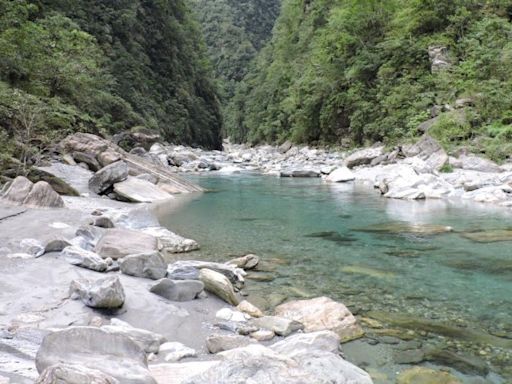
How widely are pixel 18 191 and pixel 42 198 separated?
1.54ft

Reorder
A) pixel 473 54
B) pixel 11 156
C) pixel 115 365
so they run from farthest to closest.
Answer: pixel 473 54, pixel 11 156, pixel 115 365

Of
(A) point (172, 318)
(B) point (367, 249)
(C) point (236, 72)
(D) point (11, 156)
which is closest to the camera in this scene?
(A) point (172, 318)

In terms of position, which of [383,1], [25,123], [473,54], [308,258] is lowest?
[308,258]

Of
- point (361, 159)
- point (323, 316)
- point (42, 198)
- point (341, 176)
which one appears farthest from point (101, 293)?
point (361, 159)

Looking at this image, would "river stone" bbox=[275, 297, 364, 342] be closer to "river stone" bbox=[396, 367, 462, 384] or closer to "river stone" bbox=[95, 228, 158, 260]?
"river stone" bbox=[396, 367, 462, 384]

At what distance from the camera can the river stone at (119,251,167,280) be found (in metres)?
5.61

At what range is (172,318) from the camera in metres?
4.61

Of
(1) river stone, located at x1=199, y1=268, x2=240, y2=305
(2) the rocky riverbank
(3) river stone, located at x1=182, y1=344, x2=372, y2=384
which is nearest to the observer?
(3) river stone, located at x1=182, y1=344, x2=372, y2=384

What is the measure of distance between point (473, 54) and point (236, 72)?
65.7m

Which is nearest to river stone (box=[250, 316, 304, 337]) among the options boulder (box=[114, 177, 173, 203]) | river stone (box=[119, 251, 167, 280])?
river stone (box=[119, 251, 167, 280])

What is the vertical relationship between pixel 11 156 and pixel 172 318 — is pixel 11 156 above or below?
above

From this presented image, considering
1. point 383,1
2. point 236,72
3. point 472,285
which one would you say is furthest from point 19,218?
point 236,72

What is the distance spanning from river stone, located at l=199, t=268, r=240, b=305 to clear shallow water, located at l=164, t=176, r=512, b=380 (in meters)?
0.47

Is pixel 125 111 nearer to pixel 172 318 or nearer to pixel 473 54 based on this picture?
pixel 473 54
